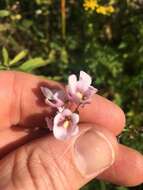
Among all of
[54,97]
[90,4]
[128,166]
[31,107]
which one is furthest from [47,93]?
[90,4]

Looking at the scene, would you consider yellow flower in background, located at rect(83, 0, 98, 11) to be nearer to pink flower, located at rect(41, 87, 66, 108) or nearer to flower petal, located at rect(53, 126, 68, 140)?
pink flower, located at rect(41, 87, 66, 108)

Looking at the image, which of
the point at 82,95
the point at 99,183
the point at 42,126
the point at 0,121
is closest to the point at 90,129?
the point at 82,95

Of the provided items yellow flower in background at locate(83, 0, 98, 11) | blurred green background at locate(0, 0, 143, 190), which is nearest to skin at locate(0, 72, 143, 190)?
blurred green background at locate(0, 0, 143, 190)

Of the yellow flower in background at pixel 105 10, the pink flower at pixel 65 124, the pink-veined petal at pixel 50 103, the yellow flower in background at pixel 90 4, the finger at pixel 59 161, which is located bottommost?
the finger at pixel 59 161

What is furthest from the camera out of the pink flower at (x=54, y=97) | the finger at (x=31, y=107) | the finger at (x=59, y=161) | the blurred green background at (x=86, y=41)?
the blurred green background at (x=86, y=41)

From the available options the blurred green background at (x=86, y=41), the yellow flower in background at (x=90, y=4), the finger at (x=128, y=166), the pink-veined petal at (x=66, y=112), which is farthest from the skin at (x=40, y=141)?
the yellow flower in background at (x=90, y=4)

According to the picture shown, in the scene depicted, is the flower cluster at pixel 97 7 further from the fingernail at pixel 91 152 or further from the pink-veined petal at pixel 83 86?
the fingernail at pixel 91 152

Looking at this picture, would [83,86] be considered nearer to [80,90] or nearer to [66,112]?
[80,90]
